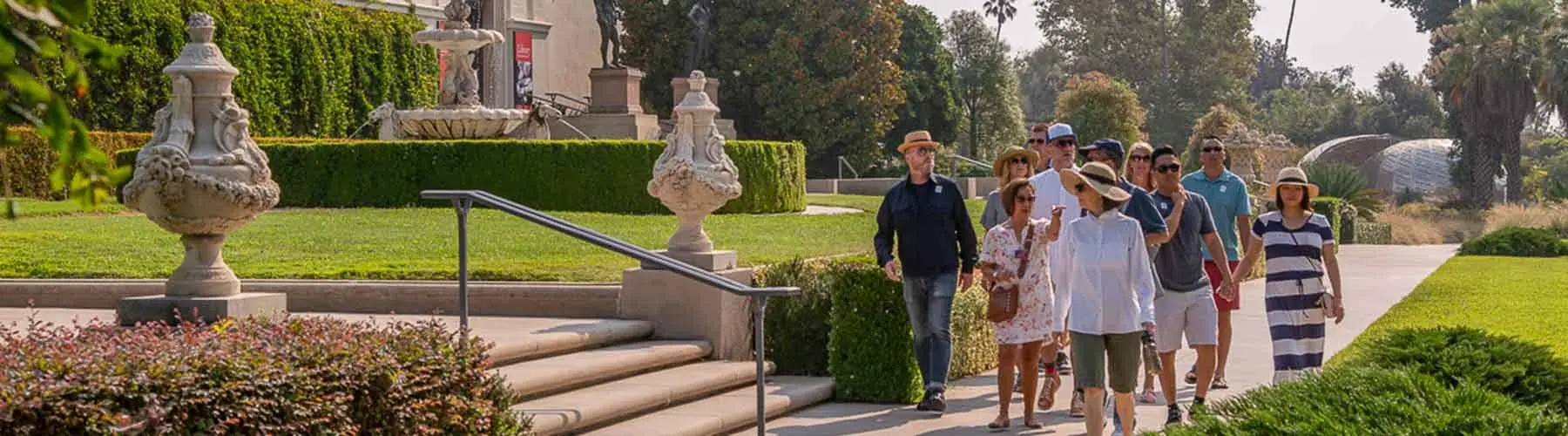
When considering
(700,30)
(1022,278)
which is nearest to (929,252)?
(1022,278)

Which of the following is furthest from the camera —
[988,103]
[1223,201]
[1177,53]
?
[1177,53]

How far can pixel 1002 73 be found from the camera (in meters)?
68.3

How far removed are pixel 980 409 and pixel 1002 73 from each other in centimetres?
5809

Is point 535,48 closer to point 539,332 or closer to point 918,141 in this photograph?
point 539,332

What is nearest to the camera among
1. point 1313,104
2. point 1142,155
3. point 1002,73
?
point 1142,155

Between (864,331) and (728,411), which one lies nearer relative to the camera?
(728,411)

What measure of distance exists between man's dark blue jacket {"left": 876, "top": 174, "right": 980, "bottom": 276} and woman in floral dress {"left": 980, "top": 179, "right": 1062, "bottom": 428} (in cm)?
36

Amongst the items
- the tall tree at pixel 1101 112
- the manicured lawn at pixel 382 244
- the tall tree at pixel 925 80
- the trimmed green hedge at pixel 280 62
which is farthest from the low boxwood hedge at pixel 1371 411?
the tall tree at pixel 1101 112

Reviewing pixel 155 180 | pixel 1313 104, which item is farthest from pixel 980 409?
pixel 1313 104

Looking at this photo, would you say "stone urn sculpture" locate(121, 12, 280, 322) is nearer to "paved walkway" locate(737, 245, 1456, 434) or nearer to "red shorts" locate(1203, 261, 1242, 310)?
"paved walkway" locate(737, 245, 1456, 434)

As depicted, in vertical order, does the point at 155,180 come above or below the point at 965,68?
below

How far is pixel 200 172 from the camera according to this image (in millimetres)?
9102

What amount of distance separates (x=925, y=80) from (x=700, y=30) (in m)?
12.2

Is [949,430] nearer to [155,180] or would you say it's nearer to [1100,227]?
[1100,227]
